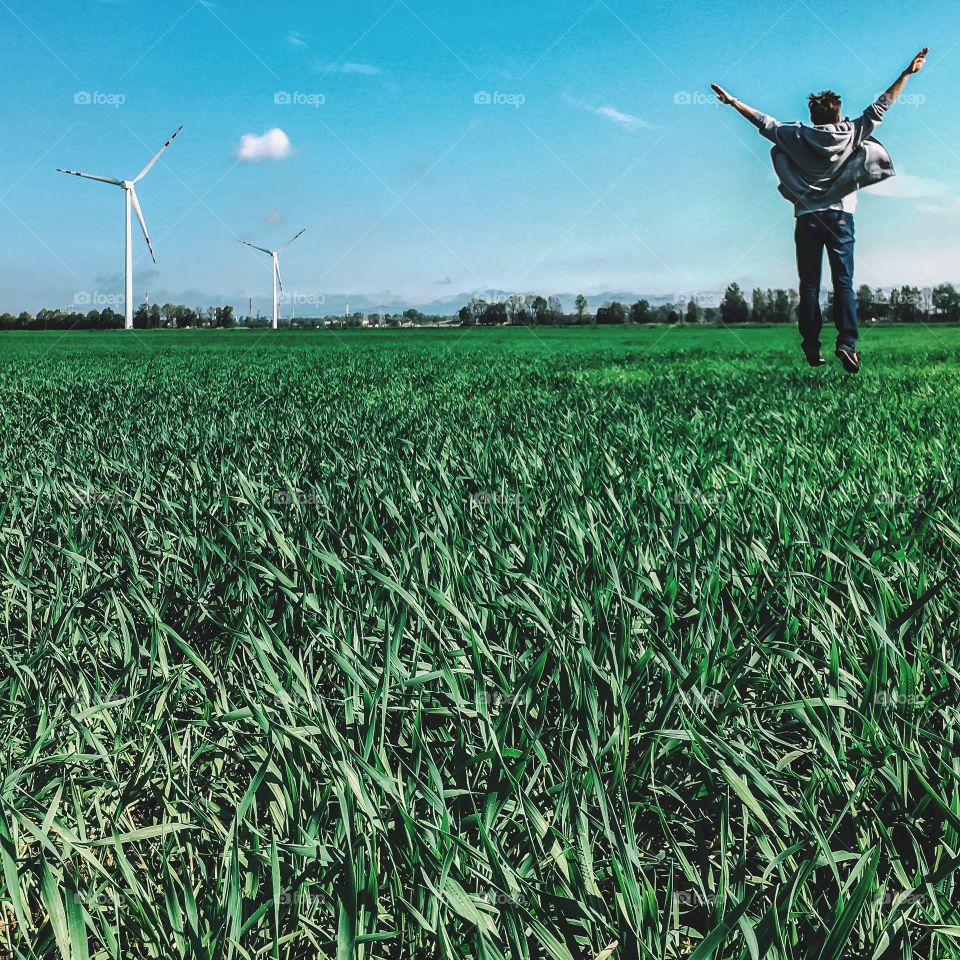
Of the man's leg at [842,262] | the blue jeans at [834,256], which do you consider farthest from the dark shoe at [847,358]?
the man's leg at [842,262]

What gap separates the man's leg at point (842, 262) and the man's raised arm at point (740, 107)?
93cm

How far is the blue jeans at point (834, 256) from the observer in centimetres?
684

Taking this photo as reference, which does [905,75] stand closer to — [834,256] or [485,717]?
[834,256]

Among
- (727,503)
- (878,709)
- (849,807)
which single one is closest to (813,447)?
(727,503)

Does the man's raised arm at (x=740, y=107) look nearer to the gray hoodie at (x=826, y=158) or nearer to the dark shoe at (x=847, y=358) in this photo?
the gray hoodie at (x=826, y=158)

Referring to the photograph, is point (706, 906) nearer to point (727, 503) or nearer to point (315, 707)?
point (315, 707)

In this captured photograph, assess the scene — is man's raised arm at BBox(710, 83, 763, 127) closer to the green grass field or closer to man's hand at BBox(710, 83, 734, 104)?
man's hand at BBox(710, 83, 734, 104)

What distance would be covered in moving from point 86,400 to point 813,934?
8.25 m

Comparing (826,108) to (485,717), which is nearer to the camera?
(485,717)

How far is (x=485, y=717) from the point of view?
1.52 m

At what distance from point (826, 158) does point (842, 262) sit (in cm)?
80

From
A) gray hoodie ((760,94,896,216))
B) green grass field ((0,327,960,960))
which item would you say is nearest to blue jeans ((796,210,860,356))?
gray hoodie ((760,94,896,216))

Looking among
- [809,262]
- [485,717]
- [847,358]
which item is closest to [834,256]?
[809,262]

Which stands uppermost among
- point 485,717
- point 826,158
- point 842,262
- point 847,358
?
point 826,158
